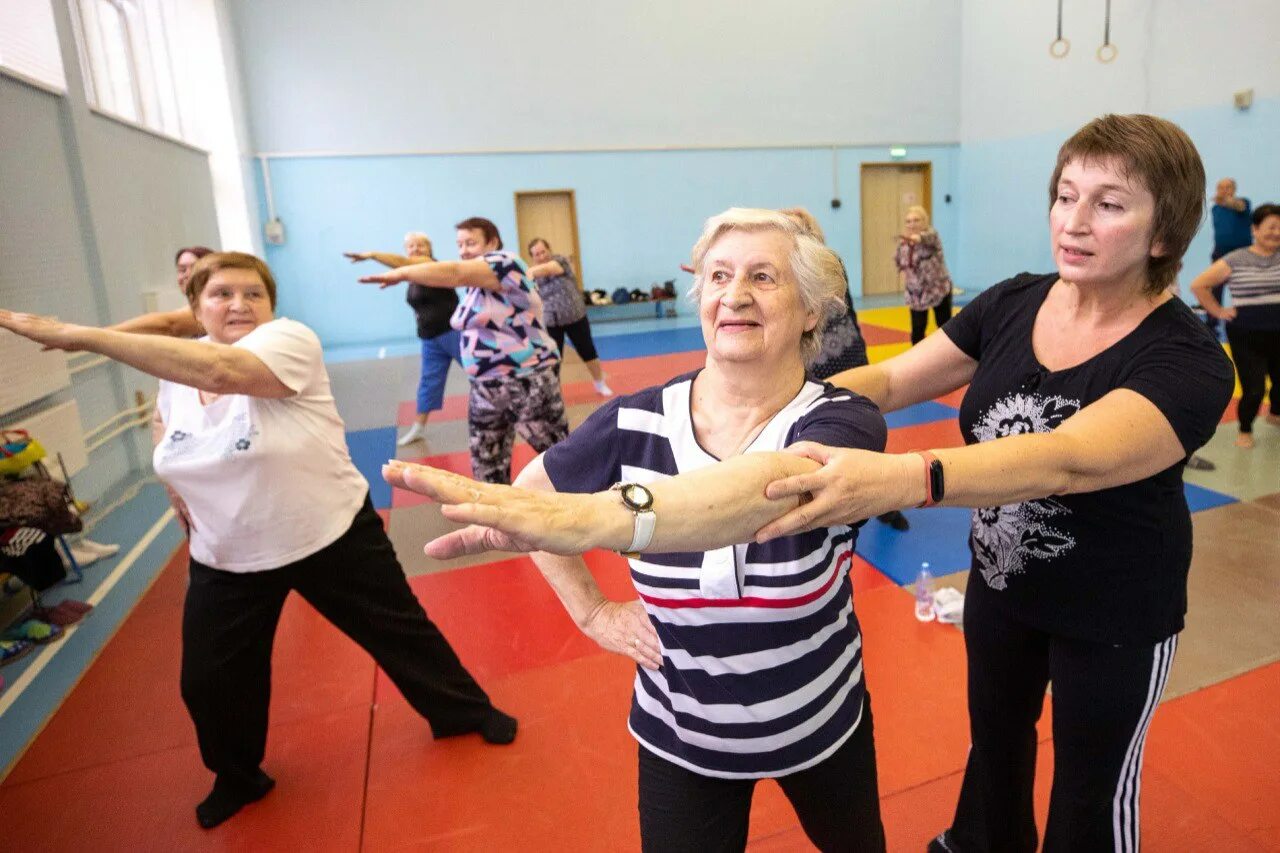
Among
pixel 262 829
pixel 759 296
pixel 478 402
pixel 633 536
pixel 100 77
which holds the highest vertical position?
pixel 100 77

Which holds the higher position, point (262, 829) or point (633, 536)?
point (633, 536)

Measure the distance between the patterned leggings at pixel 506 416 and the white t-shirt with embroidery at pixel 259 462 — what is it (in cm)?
186

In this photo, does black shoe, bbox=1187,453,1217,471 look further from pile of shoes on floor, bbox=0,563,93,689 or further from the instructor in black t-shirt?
pile of shoes on floor, bbox=0,563,93,689

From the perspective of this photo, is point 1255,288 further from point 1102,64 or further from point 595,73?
point 595,73

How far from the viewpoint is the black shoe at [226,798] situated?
2.58 meters

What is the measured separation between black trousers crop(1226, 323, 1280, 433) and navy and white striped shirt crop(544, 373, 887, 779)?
5952mm

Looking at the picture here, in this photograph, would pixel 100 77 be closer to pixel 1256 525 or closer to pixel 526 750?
pixel 526 750

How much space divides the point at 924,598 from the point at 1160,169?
8.33ft

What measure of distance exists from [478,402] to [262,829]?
239 centimetres

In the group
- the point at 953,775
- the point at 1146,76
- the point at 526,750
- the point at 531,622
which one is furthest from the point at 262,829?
the point at 1146,76

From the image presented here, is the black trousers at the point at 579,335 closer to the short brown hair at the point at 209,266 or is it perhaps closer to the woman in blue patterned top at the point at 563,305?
the woman in blue patterned top at the point at 563,305

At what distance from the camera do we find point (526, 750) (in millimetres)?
2852

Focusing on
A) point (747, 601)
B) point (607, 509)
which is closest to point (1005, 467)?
point (747, 601)

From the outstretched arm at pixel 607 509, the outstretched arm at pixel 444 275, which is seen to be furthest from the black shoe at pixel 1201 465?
the outstretched arm at pixel 607 509
